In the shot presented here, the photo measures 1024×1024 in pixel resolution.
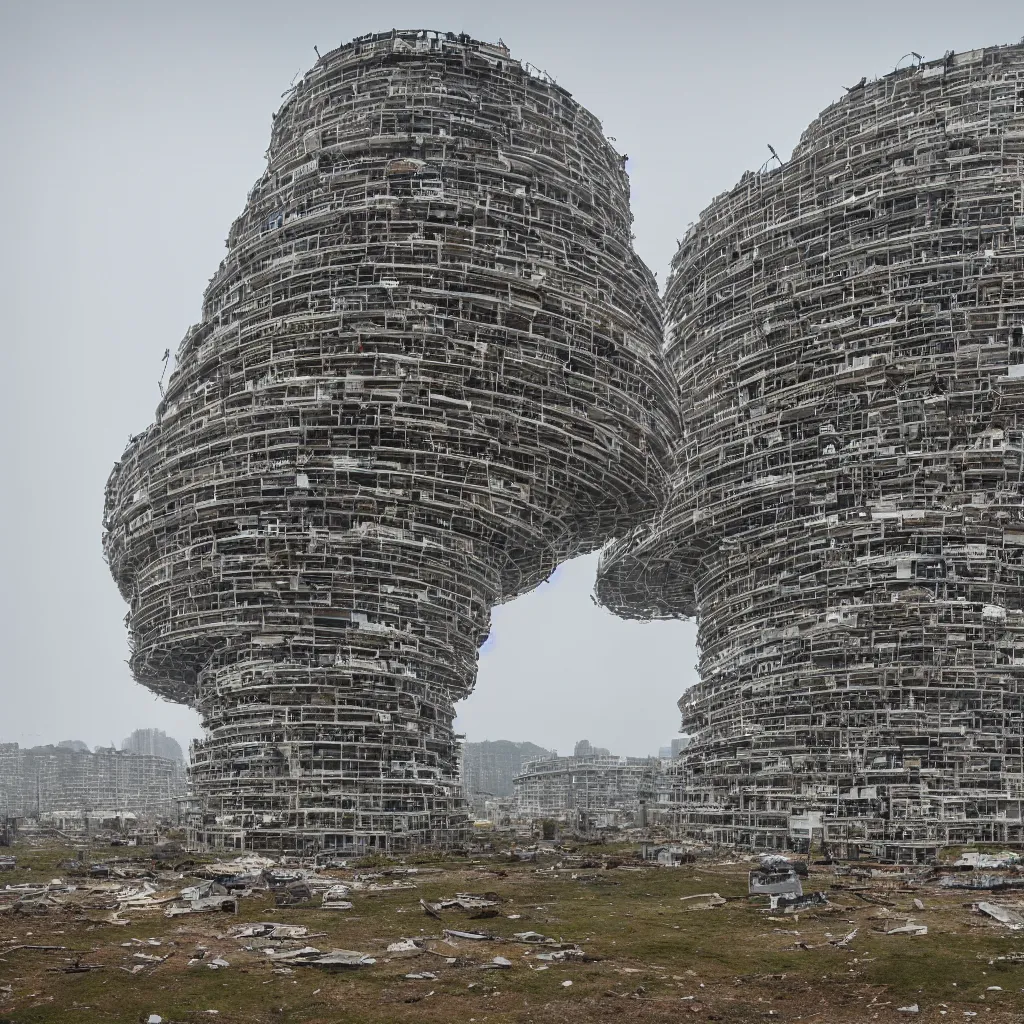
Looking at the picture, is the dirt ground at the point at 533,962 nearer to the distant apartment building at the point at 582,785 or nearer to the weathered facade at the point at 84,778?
the distant apartment building at the point at 582,785

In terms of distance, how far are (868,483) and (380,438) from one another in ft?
70.3

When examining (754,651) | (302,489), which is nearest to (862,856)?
(754,651)

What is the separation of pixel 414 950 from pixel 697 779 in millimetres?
38617

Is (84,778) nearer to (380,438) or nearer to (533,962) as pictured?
(380,438)

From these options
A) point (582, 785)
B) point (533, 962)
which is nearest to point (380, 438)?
point (533, 962)

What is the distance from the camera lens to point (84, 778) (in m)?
180

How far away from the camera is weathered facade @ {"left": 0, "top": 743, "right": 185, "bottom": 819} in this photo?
175 m

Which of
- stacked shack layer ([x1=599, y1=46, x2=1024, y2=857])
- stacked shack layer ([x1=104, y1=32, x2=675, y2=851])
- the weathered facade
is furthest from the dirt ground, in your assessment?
the weathered facade

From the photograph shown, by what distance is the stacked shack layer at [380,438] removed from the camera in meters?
46.0

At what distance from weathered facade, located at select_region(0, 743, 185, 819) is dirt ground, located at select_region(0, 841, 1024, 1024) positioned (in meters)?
158

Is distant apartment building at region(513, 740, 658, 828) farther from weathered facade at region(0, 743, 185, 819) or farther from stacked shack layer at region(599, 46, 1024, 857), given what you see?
stacked shack layer at region(599, 46, 1024, 857)

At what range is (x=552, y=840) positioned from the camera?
57.9m

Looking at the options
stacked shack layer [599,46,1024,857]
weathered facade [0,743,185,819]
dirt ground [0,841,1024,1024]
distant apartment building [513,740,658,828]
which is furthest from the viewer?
weathered facade [0,743,185,819]

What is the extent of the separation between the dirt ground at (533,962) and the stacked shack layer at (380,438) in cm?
1589
